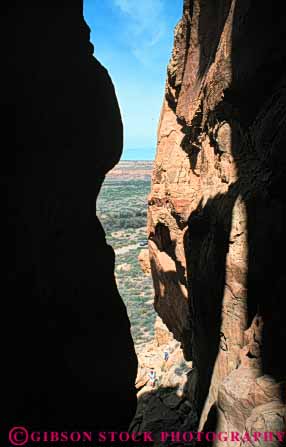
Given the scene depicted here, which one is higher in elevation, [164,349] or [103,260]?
[103,260]

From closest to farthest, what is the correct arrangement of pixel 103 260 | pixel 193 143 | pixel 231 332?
pixel 231 332 → pixel 103 260 → pixel 193 143

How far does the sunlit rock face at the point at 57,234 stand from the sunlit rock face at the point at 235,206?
225cm

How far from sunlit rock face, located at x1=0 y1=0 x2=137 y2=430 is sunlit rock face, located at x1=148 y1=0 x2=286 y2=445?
7.39 feet

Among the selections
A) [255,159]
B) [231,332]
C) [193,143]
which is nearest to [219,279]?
[231,332]

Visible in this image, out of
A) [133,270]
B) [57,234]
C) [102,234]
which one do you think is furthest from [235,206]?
[133,270]

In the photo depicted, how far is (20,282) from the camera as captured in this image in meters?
5.06

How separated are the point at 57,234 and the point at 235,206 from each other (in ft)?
11.5

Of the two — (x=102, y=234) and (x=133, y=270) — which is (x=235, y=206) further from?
(x=133, y=270)

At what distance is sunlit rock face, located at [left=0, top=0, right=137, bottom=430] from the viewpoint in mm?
4949

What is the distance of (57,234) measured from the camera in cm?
608

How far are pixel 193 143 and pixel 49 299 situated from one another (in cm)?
748

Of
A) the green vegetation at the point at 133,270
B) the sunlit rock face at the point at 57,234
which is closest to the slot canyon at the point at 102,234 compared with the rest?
the sunlit rock face at the point at 57,234

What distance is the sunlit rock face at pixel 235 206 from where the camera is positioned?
5443 millimetres

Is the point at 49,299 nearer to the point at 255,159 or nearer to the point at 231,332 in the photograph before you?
the point at 231,332
